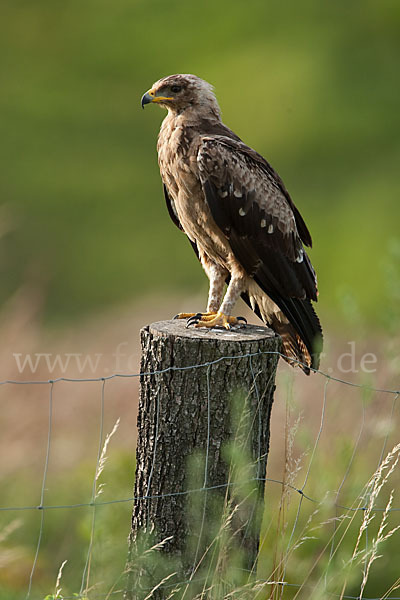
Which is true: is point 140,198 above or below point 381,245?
above

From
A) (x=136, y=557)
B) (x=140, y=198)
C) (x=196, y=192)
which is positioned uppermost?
(x=140, y=198)

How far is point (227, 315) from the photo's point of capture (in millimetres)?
3205

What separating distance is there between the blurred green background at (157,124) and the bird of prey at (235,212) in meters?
7.53

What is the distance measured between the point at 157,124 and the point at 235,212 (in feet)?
39.6

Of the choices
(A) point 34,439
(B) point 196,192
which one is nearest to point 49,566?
(A) point 34,439

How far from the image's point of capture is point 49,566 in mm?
4117

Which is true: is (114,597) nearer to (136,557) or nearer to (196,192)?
(136,557)

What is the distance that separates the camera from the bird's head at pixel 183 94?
11.8ft

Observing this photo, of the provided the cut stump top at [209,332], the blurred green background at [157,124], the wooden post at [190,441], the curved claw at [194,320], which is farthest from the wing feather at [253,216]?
the blurred green background at [157,124]

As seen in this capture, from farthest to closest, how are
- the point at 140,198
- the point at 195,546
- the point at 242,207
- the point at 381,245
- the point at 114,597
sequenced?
the point at 140,198
the point at 381,245
the point at 242,207
the point at 114,597
the point at 195,546

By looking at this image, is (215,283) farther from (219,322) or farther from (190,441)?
(190,441)

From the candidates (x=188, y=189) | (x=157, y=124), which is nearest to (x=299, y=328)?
(x=188, y=189)

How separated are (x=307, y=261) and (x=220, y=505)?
4.90ft

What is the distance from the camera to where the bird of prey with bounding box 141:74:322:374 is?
11.2 feet
